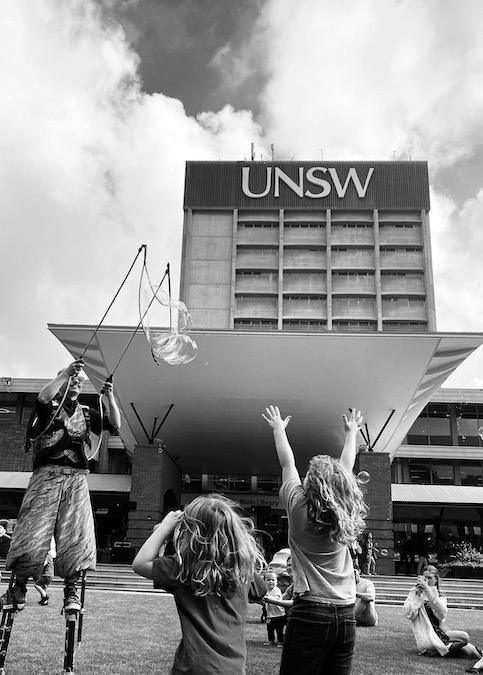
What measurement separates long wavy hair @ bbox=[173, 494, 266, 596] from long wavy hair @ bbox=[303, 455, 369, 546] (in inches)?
24.5

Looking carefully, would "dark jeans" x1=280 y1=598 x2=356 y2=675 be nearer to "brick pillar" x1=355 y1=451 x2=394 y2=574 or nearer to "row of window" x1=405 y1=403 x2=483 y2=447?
"brick pillar" x1=355 y1=451 x2=394 y2=574

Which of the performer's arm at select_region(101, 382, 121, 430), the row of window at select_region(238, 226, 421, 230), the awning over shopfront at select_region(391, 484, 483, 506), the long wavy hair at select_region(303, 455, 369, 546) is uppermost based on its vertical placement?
the row of window at select_region(238, 226, 421, 230)

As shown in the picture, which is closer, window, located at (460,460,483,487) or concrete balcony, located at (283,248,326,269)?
window, located at (460,460,483,487)

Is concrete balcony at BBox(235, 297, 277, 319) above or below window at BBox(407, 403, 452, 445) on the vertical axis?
above

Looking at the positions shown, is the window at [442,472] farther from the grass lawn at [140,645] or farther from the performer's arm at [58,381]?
the performer's arm at [58,381]

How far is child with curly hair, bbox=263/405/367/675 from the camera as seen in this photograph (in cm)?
335

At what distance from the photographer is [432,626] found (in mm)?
7859

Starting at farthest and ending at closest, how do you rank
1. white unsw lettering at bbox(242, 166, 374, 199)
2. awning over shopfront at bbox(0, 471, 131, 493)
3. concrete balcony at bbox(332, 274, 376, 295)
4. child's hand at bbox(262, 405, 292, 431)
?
white unsw lettering at bbox(242, 166, 374, 199), concrete balcony at bbox(332, 274, 376, 295), awning over shopfront at bbox(0, 471, 131, 493), child's hand at bbox(262, 405, 292, 431)

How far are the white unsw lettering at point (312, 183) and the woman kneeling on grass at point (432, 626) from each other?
70185 mm

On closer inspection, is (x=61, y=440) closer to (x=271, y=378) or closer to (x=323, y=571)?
(x=323, y=571)

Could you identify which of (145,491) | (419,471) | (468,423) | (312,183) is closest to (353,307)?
(312,183)

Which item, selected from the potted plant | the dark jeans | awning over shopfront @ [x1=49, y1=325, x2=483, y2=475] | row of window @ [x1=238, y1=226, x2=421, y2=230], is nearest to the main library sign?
row of window @ [x1=238, y1=226, x2=421, y2=230]

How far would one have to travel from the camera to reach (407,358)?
68.2 ft

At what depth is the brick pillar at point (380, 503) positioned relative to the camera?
23.3m
